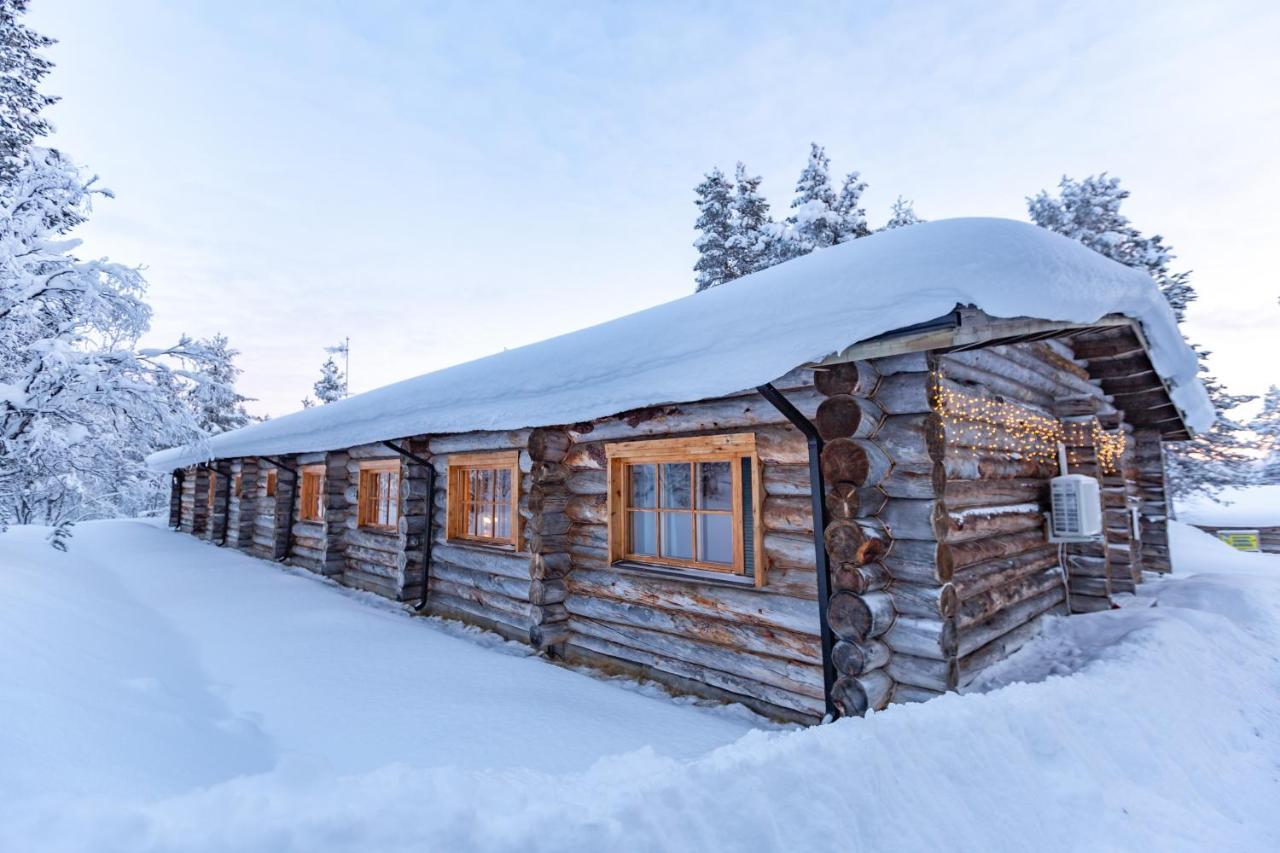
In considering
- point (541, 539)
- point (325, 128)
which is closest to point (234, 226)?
point (325, 128)

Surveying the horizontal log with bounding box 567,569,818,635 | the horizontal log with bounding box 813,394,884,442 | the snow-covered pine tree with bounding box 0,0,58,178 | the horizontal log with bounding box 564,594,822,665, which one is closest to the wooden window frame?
the horizontal log with bounding box 564,594,822,665

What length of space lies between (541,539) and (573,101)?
22.3m

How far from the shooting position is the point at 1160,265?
1734cm

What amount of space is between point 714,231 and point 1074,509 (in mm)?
19504

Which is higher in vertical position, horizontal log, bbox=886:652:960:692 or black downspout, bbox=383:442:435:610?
black downspout, bbox=383:442:435:610

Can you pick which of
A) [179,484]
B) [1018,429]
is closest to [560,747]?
[1018,429]

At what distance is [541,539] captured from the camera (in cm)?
586

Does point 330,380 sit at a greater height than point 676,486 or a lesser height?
greater

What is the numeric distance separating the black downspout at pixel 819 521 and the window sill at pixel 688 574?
0.66 meters

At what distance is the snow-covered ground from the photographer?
1.77 metres

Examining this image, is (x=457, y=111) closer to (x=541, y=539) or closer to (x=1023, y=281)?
(x=541, y=539)

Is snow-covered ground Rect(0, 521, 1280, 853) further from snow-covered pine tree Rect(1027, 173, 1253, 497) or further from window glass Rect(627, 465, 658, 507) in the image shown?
snow-covered pine tree Rect(1027, 173, 1253, 497)

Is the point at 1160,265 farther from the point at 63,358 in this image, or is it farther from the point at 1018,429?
the point at 63,358

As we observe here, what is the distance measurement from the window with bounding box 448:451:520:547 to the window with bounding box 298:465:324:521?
5237mm
